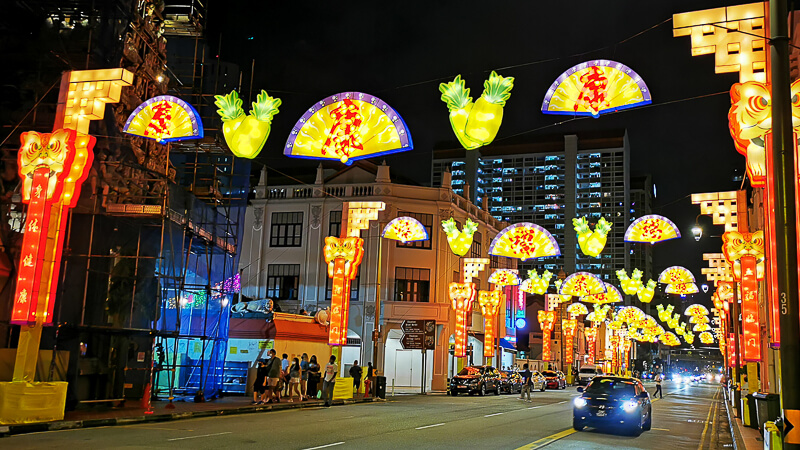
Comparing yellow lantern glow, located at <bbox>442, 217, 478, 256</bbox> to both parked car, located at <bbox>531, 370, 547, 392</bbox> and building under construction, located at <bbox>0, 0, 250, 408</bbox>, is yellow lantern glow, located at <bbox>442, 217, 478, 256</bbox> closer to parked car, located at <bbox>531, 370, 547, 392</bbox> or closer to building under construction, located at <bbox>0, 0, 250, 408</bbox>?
building under construction, located at <bbox>0, 0, 250, 408</bbox>

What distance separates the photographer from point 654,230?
28.1 meters

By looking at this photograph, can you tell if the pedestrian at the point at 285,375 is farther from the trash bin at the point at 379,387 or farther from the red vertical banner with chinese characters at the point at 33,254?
the red vertical banner with chinese characters at the point at 33,254

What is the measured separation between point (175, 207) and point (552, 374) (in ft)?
120

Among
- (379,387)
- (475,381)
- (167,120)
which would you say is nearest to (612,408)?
(167,120)

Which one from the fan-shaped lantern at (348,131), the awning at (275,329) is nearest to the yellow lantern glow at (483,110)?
the fan-shaped lantern at (348,131)

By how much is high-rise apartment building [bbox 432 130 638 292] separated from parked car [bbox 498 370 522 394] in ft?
337

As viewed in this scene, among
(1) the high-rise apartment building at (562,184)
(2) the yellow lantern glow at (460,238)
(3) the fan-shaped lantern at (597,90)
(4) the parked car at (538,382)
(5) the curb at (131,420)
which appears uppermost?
(1) the high-rise apartment building at (562,184)

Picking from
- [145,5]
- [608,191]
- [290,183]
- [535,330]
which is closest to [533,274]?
[290,183]

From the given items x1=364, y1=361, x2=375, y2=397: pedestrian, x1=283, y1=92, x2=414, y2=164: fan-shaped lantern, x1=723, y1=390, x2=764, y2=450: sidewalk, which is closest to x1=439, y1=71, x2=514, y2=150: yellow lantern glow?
x1=283, y1=92, x2=414, y2=164: fan-shaped lantern

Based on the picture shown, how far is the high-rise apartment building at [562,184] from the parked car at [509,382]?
103 meters

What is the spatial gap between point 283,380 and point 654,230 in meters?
15.8

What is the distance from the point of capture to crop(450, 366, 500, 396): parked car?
38.7 m

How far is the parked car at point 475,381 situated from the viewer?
3872 cm

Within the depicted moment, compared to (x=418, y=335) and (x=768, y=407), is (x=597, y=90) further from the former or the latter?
(x=418, y=335)
